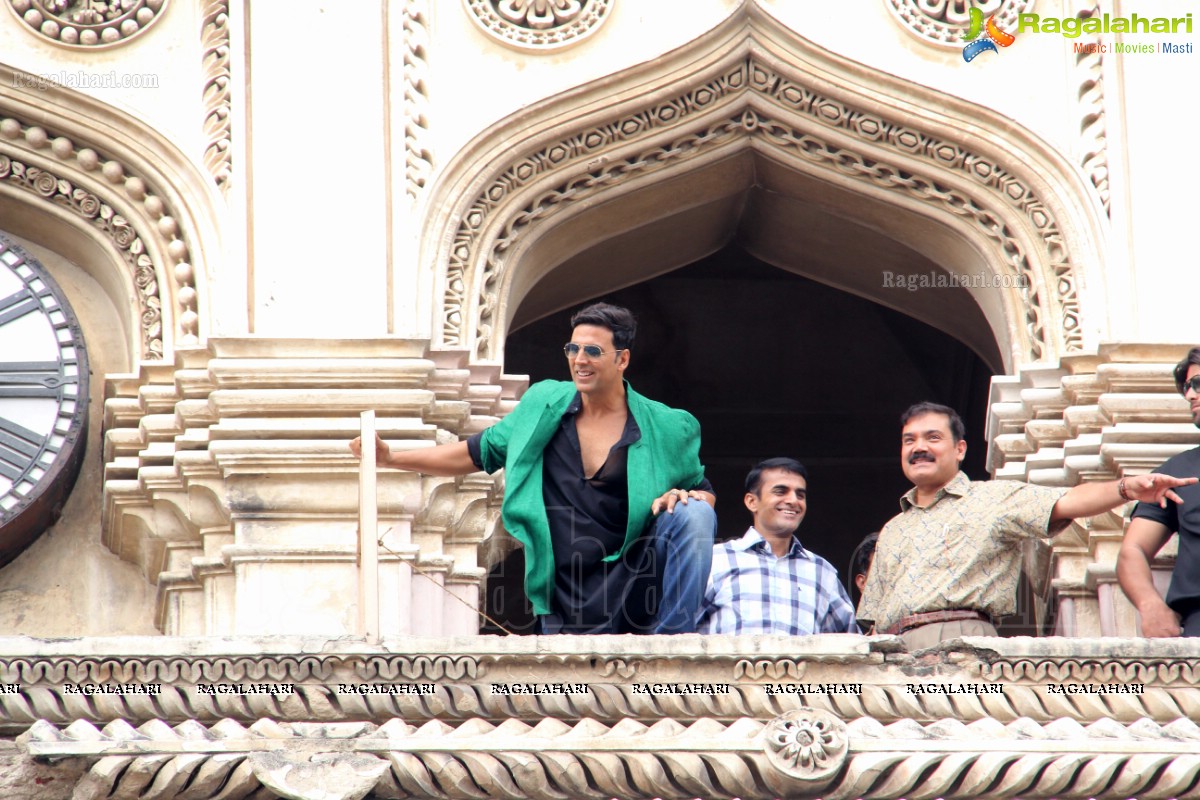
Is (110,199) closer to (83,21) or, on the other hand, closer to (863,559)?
(83,21)

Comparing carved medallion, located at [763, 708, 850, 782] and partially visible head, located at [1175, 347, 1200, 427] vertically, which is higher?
partially visible head, located at [1175, 347, 1200, 427]

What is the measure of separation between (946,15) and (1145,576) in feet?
9.71

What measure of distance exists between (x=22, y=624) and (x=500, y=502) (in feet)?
6.01

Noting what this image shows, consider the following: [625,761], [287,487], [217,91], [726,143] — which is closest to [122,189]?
[217,91]

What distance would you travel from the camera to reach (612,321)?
358 inches

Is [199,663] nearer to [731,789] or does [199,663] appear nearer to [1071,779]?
[731,789]

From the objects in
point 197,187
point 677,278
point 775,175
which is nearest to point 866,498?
point 677,278

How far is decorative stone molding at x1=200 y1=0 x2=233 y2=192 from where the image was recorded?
1070cm

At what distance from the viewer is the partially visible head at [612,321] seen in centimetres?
909

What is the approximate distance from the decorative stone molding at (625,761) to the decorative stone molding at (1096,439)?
7.63ft

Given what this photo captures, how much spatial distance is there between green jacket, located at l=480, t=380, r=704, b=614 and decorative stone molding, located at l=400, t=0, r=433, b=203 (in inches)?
67.8

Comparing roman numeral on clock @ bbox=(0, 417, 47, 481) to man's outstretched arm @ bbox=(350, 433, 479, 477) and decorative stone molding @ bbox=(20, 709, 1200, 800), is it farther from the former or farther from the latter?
decorative stone molding @ bbox=(20, 709, 1200, 800)

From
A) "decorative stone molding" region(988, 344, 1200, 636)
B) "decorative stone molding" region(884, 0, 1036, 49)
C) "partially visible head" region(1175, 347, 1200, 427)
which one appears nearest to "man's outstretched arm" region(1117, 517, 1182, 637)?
"partially visible head" region(1175, 347, 1200, 427)

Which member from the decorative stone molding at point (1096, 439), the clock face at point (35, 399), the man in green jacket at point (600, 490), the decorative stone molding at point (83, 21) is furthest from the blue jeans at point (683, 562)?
the decorative stone molding at point (83, 21)
